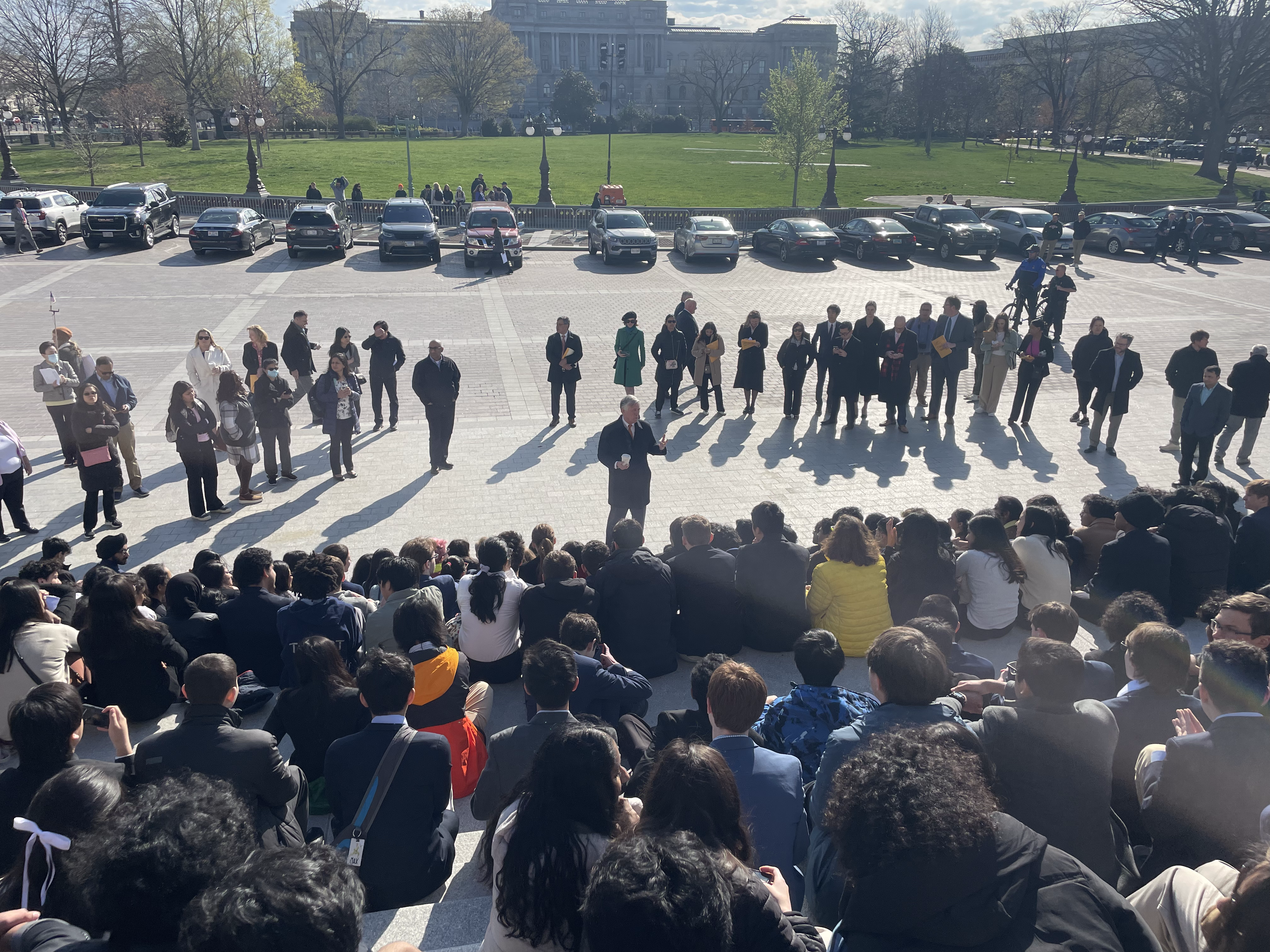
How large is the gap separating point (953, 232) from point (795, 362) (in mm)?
19523

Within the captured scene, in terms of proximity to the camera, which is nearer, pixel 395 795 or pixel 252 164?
pixel 395 795

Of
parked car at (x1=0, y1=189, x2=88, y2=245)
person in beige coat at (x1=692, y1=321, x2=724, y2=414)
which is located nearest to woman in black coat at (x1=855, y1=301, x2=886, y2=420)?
person in beige coat at (x1=692, y1=321, x2=724, y2=414)

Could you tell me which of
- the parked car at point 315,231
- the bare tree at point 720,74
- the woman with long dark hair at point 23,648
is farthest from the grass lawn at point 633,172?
the bare tree at point 720,74

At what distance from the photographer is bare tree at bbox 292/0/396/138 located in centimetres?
7294

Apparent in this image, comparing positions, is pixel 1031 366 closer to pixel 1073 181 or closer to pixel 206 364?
pixel 206 364

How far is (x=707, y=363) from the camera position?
575 inches

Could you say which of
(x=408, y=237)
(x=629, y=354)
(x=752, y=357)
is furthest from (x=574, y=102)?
(x=752, y=357)

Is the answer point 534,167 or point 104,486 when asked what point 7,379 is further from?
point 534,167

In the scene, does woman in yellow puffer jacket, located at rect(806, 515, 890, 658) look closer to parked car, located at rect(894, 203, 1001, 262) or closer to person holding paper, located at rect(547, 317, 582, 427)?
person holding paper, located at rect(547, 317, 582, 427)

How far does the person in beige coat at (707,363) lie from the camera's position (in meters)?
14.4

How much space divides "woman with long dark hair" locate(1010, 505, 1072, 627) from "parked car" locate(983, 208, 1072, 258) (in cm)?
2666

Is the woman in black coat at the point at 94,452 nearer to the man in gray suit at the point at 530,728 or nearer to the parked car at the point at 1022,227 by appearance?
the man in gray suit at the point at 530,728

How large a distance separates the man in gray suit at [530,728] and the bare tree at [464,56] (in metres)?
82.5

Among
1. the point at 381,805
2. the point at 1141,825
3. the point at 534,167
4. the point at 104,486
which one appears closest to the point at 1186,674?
the point at 1141,825
